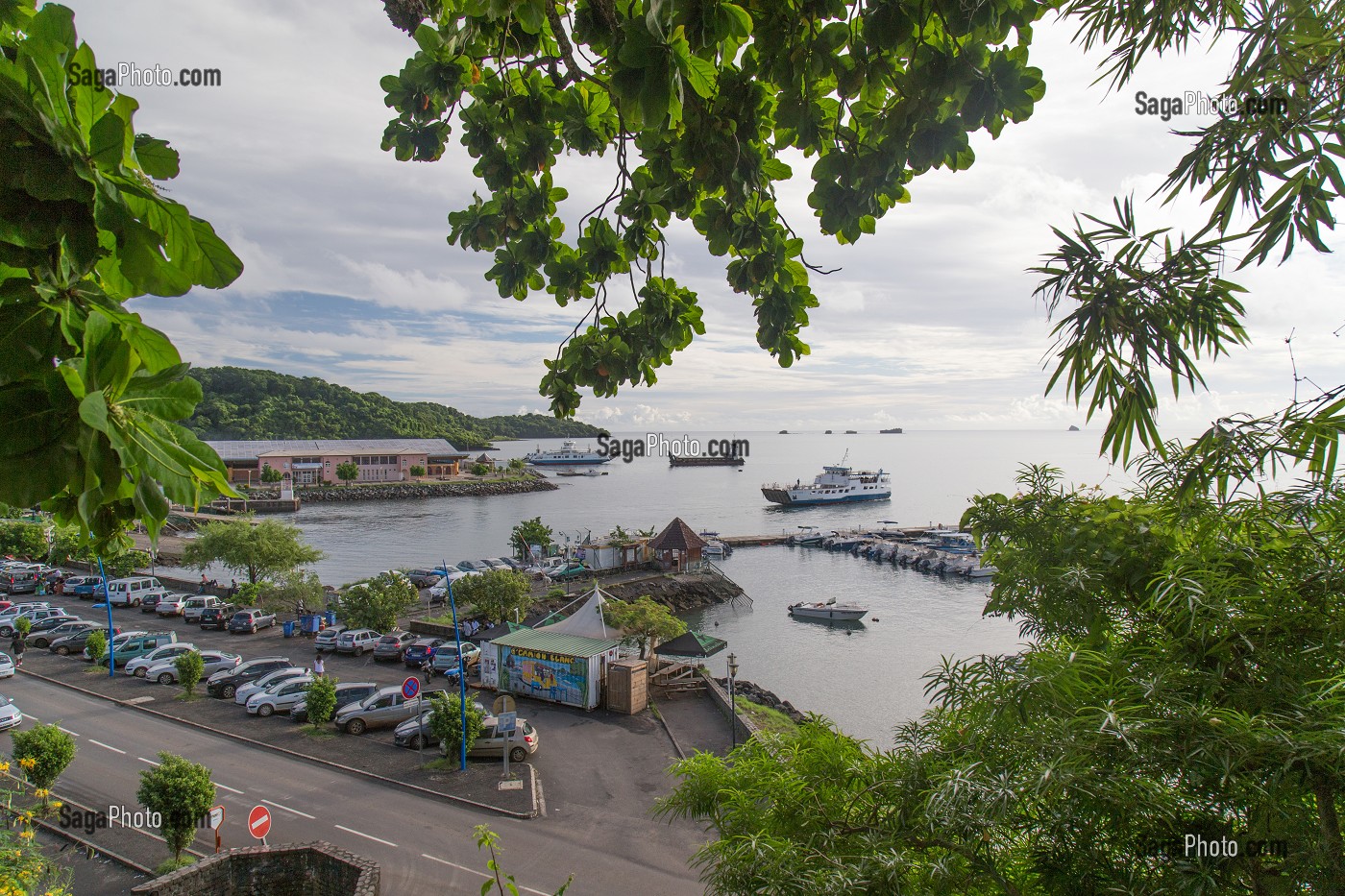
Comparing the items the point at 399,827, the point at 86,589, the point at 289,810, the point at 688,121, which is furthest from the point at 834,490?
the point at 688,121

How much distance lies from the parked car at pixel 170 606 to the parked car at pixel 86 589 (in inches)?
136

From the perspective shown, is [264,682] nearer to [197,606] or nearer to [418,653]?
[418,653]

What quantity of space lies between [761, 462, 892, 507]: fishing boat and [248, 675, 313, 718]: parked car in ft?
187

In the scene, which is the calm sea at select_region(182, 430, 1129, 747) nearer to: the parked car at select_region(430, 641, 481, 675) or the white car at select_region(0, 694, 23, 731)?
the parked car at select_region(430, 641, 481, 675)

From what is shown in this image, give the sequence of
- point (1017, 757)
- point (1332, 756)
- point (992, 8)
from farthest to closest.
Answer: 1. point (1017, 757)
2. point (1332, 756)
3. point (992, 8)

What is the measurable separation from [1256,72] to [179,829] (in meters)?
10.4

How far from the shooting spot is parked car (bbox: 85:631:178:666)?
15.8 m

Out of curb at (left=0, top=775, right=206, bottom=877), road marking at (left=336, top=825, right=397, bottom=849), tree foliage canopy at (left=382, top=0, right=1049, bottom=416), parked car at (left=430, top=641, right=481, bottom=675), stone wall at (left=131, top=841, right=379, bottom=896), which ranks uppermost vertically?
tree foliage canopy at (left=382, top=0, right=1049, bottom=416)

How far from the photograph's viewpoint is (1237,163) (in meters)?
2.14

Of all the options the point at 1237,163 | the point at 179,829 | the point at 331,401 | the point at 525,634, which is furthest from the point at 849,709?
the point at 331,401

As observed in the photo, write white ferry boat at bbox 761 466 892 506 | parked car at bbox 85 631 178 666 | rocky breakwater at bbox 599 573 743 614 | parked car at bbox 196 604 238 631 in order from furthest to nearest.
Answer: white ferry boat at bbox 761 466 892 506 → rocky breakwater at bbox 599 573 743 614 → parked car at bbox 196 604 238 631 → parked car at bbox 85 631 178 666

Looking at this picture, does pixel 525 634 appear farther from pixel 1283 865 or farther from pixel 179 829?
pixel 1283 865

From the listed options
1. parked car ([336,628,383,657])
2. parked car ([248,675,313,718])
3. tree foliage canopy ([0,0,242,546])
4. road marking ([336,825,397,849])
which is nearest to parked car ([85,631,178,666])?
parked car ([336,628,383,657])

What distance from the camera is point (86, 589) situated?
23594 mm
